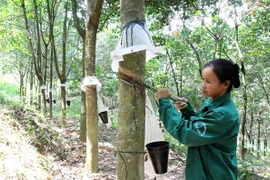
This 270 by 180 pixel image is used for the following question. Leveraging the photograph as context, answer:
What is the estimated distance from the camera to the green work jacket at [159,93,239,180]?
1.68 m

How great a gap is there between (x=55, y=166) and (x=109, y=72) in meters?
10.9

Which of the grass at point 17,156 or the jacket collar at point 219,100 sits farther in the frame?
the grass at point 17,156

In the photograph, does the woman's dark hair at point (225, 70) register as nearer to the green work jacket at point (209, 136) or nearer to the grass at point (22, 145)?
the green work jacket at point (209, 136)

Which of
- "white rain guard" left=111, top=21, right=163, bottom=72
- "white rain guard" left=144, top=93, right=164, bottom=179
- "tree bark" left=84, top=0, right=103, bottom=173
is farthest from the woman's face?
"tree bark" left=84, top=0, right=103, bottom=173

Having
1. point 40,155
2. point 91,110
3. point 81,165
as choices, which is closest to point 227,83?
point 91,110

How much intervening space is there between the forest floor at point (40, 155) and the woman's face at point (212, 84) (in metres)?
2.30

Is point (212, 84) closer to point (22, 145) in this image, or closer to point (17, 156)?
point (17, 156)

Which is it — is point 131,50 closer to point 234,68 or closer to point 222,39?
point 234,68

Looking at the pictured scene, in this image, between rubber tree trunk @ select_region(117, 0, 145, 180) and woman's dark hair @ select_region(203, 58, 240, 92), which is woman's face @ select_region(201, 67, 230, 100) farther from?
rubber tree trunk @ select_region(117, 0, 145, 180)

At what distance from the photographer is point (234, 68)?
1864 mm

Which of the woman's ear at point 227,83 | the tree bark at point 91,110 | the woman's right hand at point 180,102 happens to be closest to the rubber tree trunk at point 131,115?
the woman's right hand at point 180,102

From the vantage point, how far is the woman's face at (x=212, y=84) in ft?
6.01

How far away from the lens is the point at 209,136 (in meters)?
1.67

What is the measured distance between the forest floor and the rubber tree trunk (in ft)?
5.99
